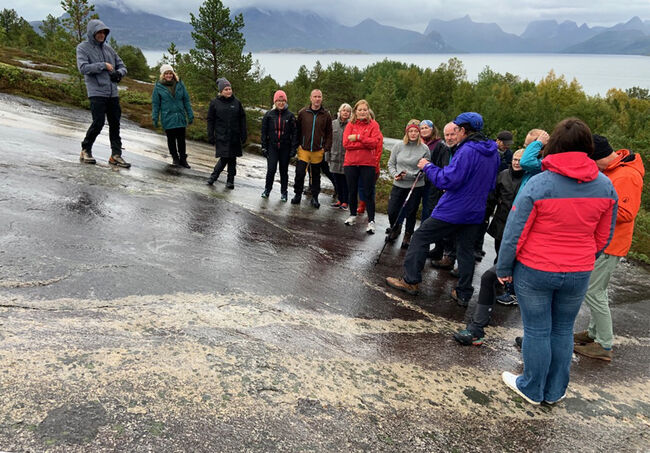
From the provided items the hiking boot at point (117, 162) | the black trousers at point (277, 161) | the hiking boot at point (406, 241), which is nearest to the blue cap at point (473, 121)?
the hiking boot at point (406, 241)

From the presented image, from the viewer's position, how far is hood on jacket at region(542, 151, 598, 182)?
3.38 metres

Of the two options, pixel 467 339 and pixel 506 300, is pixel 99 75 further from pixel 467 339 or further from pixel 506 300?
pixel 506 300

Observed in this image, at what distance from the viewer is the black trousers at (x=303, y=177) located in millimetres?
9672

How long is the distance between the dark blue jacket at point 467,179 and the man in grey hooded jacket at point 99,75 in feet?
22.8

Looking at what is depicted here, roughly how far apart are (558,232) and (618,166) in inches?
66.0

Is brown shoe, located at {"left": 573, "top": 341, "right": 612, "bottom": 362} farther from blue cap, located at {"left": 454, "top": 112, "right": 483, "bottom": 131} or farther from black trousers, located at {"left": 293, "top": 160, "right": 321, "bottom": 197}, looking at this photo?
black trousers, located at {"left": 293, "top": 160, "right": 321, "bottom": 197}

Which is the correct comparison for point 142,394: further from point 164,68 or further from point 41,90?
point 41,90

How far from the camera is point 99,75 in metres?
8.69

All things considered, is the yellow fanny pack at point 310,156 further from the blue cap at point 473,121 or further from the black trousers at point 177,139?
the blue cap at point 473,121

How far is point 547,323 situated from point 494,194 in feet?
10.8

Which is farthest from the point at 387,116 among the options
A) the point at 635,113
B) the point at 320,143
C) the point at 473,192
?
the point at 473,192

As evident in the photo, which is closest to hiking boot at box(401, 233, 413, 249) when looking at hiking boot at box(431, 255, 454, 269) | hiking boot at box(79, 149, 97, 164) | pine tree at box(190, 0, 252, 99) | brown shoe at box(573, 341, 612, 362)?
hiking boot at box(431, 255, 454, 269)

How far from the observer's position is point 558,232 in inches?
138

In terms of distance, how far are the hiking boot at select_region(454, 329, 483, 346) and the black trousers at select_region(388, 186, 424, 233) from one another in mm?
3444
